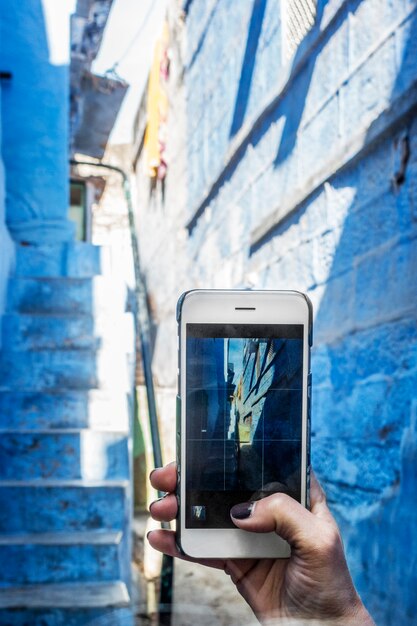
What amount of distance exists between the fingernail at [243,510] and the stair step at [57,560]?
3.87 ft

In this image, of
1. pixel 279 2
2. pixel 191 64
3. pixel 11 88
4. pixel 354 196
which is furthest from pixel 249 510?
pixel 191 64

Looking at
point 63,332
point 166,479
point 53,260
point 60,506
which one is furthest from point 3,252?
point 166,479

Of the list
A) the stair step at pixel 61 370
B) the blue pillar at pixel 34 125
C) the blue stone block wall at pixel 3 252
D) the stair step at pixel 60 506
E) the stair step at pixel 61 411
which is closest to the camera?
the stair step at pixel 60 506

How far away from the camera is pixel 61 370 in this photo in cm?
229

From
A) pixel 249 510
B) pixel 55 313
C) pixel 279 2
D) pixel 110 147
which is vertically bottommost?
pixel 249 510

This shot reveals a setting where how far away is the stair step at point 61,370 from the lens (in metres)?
2.26

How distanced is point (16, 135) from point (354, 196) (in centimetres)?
206

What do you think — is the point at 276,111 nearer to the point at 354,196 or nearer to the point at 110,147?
the point at 354,196

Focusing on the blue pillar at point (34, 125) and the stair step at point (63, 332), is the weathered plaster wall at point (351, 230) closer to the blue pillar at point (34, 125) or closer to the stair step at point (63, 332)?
the stair step at point (63, 332)

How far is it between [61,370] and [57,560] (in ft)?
2.54

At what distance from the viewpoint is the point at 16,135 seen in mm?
2928

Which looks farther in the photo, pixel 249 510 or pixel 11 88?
pixel 11 88

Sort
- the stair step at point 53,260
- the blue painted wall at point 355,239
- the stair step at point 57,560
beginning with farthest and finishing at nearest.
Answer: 1. the stair step at point 53,260
2. the stair step at point 57,560
3. the blue painted wall at point 355,239

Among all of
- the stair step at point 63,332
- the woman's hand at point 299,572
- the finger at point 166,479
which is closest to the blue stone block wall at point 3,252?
the stair step at point 63,332
